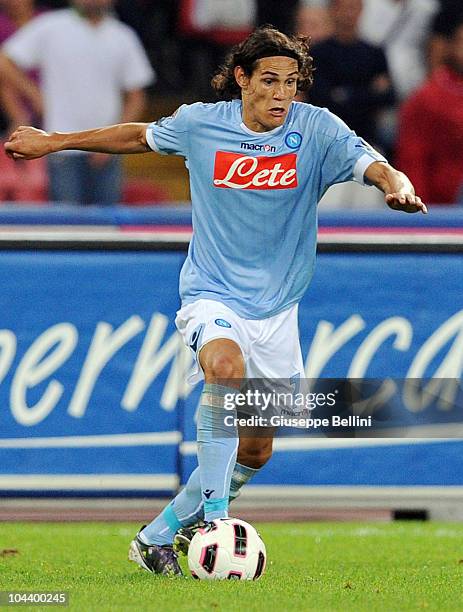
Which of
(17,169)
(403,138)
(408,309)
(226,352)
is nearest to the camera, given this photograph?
(226,352)

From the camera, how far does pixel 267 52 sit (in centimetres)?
632

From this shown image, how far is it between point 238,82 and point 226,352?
1219 millimetres

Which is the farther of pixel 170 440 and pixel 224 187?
pixel 170 440

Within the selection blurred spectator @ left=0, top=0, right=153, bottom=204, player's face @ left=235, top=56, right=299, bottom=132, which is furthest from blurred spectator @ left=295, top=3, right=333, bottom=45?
player's face @ left=235, top=56, right=299, bottom=132

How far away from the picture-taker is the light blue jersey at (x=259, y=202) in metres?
6.36

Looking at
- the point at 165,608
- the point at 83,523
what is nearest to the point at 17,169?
the point at 83,523

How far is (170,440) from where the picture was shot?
8.67m

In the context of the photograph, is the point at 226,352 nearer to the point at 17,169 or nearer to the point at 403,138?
the point at 403,138

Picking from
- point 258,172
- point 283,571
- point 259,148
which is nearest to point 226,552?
point 283,571

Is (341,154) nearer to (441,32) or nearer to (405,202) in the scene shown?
(405,202)

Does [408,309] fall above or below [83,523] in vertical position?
above

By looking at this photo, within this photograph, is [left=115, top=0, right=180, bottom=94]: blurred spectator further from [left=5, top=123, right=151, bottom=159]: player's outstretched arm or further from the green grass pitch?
[left=5, top=123, right=151, bottom=159]: player's outstretched arm

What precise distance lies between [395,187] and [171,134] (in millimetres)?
1137

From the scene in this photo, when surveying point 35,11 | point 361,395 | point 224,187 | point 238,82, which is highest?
point 35,11
